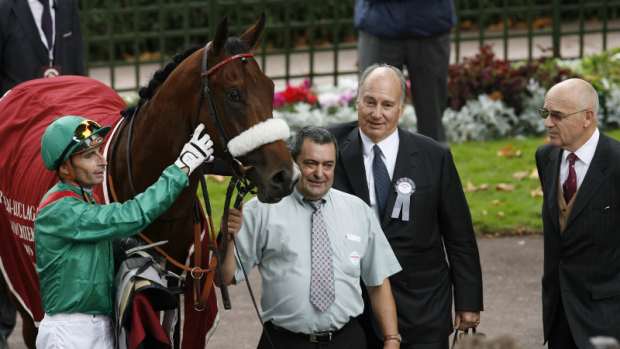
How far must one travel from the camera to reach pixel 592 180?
6344 millimetres

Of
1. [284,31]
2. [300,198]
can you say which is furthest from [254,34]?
[284,31]

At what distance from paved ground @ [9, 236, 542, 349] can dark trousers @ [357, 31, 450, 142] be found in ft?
4.95

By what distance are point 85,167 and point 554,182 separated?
7.22 ft

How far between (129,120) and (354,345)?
144 centimetres

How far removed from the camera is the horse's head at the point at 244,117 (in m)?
5.64

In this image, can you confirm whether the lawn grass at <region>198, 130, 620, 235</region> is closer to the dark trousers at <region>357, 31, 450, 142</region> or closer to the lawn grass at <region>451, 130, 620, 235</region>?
the lawn grass at <region>451, 130, 620, 235</region>

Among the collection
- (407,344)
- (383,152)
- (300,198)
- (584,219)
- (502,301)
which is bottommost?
(502,301)

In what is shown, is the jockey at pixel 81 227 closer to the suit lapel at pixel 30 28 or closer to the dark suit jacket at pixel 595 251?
the dark suit jacket at pixel 595 251

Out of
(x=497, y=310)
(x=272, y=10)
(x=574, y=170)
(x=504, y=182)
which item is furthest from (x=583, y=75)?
(x=574, y=170)

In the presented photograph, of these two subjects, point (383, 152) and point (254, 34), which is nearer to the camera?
point (254, 34)

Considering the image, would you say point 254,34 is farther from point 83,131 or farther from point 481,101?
point 481,101

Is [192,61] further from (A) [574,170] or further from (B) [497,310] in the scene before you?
(B) [497,310]

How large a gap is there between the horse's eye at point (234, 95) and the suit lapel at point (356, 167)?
0.93m

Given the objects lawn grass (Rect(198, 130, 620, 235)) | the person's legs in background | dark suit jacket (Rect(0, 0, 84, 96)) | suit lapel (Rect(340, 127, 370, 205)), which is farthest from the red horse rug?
the person's legs in background
